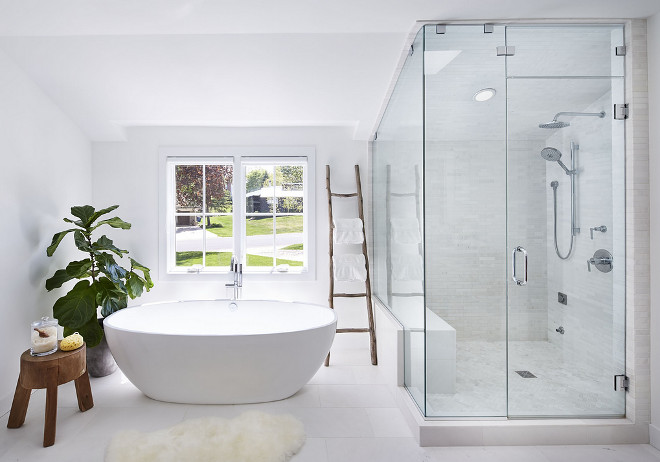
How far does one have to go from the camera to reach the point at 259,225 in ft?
13.8

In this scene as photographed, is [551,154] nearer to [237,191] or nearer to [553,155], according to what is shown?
[553,155]

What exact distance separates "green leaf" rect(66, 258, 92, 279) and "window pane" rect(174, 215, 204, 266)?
3.33 feet

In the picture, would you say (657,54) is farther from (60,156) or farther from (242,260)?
(60,156)

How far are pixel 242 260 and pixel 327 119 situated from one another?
5.45ft

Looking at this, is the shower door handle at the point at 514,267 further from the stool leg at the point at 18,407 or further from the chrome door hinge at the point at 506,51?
the stool leg at the point at 18,407

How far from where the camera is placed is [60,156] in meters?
3.52

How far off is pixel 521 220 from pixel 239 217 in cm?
276

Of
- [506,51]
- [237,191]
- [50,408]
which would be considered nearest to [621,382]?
[506,51]

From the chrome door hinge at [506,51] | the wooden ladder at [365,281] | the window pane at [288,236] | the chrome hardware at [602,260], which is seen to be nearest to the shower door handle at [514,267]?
the chrome hardware at [602,260]

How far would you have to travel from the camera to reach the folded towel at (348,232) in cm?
383

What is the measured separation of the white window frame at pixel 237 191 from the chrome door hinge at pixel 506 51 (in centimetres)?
215

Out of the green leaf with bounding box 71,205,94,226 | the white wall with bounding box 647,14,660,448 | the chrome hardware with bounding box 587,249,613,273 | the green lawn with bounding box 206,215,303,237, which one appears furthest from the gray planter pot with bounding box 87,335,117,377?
the white wall with bounding box 647,14,660,448

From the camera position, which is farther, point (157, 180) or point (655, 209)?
point (157, 180)

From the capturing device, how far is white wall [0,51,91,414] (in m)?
2.82
